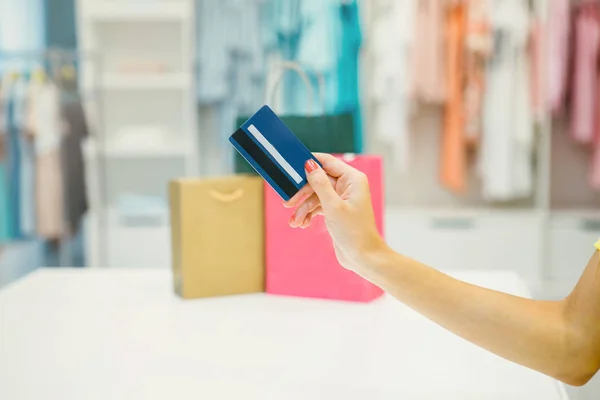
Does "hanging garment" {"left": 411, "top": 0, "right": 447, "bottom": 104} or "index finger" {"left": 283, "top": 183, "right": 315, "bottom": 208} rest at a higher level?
"hanging garment" {"left": 411, "top": 0, "right": 447, "bottom": 104}

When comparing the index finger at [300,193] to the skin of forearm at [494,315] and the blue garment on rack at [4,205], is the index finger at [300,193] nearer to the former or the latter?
the skin of forearm at [494,315]

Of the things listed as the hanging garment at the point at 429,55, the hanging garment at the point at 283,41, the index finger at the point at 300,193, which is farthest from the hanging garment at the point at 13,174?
the index finger at the point at 300,193

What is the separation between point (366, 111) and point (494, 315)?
9.83 feet

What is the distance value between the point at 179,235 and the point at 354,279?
377 mm

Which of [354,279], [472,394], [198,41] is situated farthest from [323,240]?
[198,41]

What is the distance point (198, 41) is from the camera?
12.4ft

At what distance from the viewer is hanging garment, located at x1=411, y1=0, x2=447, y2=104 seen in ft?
11.7

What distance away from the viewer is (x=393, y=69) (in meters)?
3.58

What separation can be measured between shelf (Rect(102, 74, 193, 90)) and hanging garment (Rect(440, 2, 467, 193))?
1389mm

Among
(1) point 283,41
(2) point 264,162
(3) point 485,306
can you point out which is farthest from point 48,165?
(3) point 485,306

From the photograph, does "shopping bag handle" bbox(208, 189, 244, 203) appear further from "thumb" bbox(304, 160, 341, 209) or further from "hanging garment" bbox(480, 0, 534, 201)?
"hanging garment" bbox(480, 0, 534, 201)

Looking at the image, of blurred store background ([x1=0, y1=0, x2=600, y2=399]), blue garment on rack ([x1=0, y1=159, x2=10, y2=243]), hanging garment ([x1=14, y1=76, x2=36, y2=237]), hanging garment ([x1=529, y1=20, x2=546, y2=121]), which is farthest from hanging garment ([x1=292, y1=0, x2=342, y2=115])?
blue garment on rack ([x1=0, y1=159, x2=10, y2=243])

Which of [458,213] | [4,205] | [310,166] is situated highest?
[310,166]

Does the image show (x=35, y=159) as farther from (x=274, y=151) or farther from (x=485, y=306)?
(x=485, y=306)
